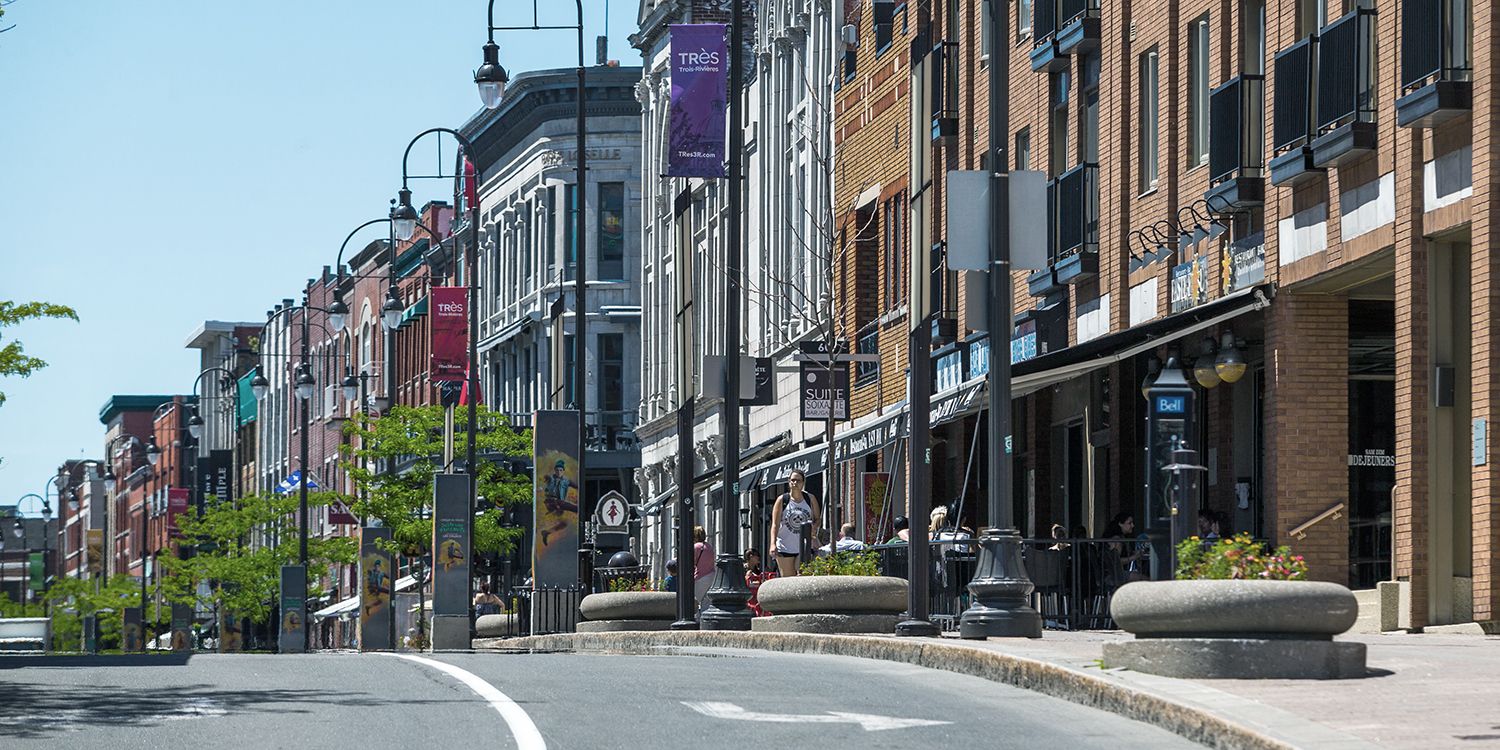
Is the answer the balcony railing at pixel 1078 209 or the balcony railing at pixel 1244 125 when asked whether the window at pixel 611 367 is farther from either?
the balcony railing at pixel 1244 125

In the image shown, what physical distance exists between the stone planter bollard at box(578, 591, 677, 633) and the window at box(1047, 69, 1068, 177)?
25.0 ft

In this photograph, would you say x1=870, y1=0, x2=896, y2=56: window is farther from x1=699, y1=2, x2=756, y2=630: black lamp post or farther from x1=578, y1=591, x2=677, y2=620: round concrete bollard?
x1=578, y1=591, x2=677, y2=620: round concrete bollard

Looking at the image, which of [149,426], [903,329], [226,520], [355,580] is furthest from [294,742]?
[149,426]

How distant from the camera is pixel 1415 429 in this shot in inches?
792

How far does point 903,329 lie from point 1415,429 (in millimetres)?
16611

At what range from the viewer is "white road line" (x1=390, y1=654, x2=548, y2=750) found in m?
11.4

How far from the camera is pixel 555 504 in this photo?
117ft

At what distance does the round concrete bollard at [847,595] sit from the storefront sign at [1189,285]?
228 inches

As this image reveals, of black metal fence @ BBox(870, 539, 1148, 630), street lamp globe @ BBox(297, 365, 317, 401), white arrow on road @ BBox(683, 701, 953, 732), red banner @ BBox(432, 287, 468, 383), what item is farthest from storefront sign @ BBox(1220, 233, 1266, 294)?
street lamp globe @ BBox(297, 365, 317, 401)

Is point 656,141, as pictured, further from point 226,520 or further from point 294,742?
point 294,742

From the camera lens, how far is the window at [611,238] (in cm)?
6950

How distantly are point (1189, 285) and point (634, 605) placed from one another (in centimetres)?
829

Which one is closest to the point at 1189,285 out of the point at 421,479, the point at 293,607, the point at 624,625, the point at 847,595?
the point at 847,595

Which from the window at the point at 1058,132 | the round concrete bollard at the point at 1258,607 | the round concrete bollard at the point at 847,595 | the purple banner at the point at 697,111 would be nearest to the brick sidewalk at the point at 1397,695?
the round concrete bollard at the point at 1258,607
